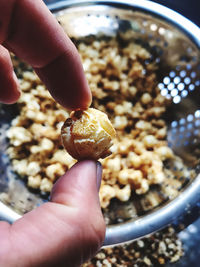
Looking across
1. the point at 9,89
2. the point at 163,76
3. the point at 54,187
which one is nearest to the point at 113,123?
the point at 163,76

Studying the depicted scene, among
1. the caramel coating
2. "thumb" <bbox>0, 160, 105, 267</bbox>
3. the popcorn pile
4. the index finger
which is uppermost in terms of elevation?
the index finger

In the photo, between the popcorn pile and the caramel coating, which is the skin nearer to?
the caramel coating

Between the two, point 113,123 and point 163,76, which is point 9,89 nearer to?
point 113,123

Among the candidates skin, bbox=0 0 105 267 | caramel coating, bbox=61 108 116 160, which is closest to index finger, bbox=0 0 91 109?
skin, bbox=0 0 105 267

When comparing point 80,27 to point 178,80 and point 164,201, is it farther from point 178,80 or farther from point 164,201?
point 164,201

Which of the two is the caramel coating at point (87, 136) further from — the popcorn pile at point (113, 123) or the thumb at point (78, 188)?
the popcorn pile at point (113, 123)

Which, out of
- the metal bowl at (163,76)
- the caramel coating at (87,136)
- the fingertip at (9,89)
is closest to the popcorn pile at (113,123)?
the metal bowl at (163,76)
